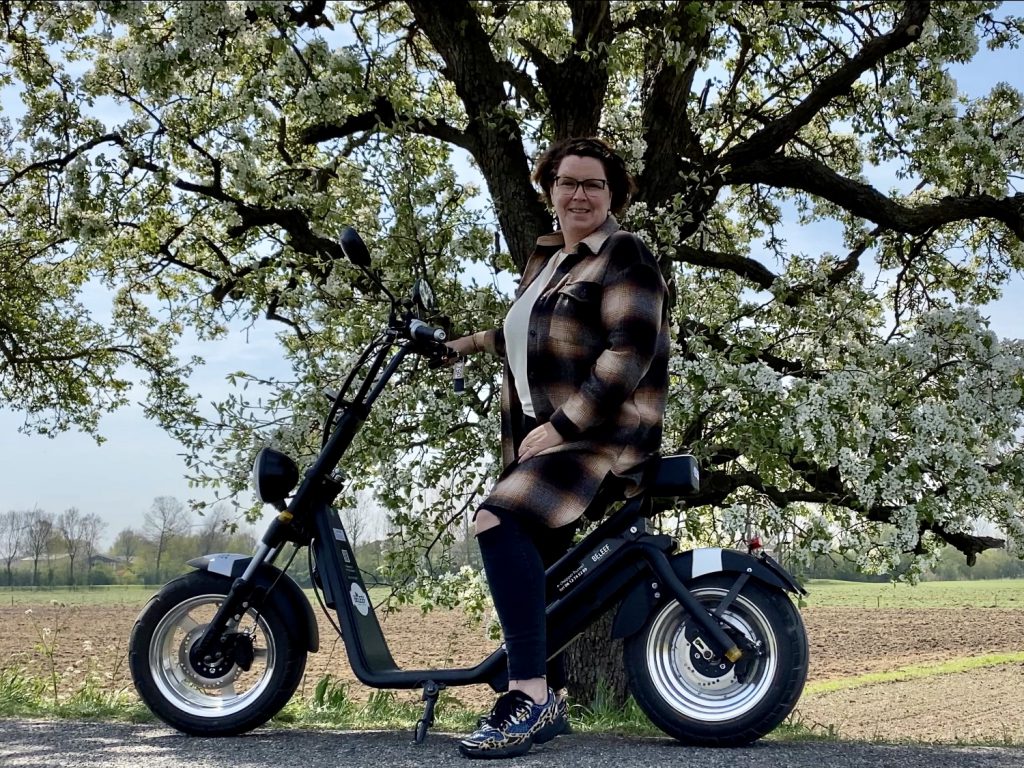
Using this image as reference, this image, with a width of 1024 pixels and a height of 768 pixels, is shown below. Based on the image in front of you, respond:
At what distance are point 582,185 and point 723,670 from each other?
1.94 meters

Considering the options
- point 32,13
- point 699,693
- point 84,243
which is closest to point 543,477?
point 699,693

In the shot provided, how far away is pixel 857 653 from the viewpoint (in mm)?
→ 25188

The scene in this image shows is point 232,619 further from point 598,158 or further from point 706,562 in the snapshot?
point 598,158

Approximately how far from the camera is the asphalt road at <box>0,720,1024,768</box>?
346 centimetres

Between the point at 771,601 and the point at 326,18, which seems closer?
the point at 771,601

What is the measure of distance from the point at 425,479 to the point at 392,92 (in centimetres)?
305

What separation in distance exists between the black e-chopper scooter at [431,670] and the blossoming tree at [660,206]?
3.05 m

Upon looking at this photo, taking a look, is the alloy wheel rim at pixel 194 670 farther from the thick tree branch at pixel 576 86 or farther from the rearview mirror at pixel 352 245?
the thick tree branch at pixel 576 86

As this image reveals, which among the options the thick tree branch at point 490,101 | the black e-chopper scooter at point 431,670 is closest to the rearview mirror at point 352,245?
the black e-chopper scooter at point 431,670

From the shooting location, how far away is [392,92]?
Answer: 7.54 m

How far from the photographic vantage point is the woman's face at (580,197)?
3.90m

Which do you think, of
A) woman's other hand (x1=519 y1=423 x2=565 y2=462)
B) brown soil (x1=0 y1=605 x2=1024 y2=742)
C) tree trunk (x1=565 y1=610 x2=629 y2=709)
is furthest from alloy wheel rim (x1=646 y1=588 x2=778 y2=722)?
tree trunk (x1=565 y1=610 x2=629 y2=709)

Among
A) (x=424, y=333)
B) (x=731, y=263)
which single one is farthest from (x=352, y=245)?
(x=731, y=263)

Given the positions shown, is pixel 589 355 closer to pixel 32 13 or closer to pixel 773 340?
pixel 773 340
